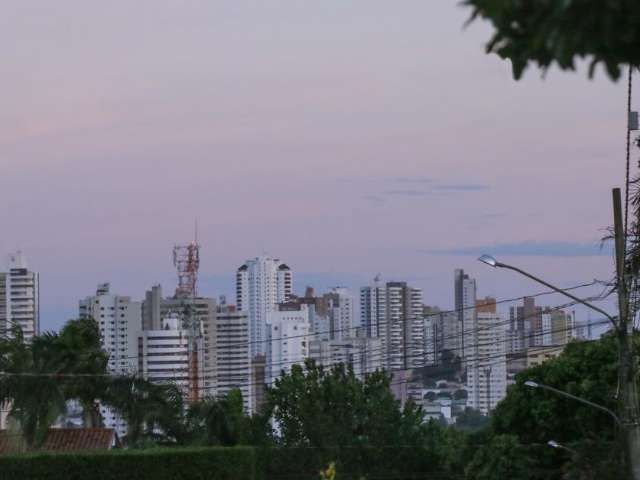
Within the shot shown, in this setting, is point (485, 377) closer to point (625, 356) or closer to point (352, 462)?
point (352, 462)

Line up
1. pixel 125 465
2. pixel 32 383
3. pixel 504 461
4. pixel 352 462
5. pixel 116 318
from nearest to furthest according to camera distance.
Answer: pixel 125 465 < pixel 32 383 < pixel 504 461 < pixel 352 462 < pixel 116 318

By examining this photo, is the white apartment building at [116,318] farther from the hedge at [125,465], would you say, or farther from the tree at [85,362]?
the hedge at [125,465]

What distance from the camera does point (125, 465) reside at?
4156 cm

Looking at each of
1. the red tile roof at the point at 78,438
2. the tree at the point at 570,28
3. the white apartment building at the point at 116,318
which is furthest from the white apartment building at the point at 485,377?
the tree at the point at 570,28

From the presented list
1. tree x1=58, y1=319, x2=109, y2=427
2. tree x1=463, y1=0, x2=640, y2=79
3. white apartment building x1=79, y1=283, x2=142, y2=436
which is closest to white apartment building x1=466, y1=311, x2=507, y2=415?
white apartment building x1=79, y1=283, x2=142, y2=436

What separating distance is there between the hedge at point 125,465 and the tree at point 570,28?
36.6 metres

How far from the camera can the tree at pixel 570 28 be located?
5.19 meters

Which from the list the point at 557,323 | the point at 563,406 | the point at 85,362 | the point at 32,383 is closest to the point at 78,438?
the point at 85,362

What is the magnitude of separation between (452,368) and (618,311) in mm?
156071

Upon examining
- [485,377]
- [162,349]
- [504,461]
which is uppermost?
[162,349]

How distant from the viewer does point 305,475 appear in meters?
58.8

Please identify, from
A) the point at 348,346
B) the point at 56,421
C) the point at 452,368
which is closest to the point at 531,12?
the point at 56,421

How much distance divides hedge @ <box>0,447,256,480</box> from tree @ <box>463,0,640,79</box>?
3661cm

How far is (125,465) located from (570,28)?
37541 mm
